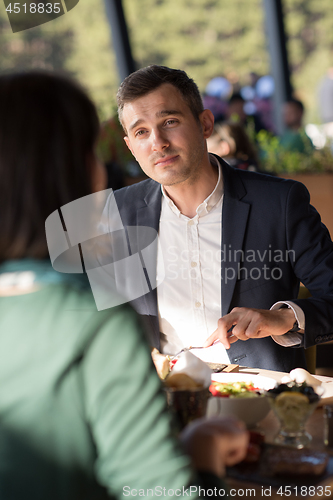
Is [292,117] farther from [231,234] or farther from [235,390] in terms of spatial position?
[235,390]

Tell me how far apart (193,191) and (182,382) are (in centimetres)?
114

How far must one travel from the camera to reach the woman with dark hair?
0.76 m

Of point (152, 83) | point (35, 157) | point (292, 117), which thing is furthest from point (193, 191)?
point (292, 117)

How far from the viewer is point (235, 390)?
3.96ft

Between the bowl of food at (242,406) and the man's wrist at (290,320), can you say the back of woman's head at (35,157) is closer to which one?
the bowl of food at (242,406)

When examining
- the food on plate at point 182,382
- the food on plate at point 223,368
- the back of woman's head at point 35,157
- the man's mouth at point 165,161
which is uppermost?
the back of woman's head at point 35,157

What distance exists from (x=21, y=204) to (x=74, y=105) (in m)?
0.18

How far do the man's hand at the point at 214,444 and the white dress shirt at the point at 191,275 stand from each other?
0.97 m

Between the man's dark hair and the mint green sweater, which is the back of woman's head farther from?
the man's dark hair

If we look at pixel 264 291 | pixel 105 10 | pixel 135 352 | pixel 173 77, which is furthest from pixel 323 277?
pixel 105 10

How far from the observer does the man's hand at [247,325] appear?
148cm

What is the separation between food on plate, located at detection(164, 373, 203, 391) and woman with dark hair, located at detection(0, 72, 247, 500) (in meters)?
0.17

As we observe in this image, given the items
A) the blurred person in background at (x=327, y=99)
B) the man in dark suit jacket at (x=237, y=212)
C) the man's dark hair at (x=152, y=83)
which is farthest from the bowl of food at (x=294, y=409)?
the blurred person in background at (x=327, y=99)

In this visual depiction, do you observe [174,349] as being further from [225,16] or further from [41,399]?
[225,16]
